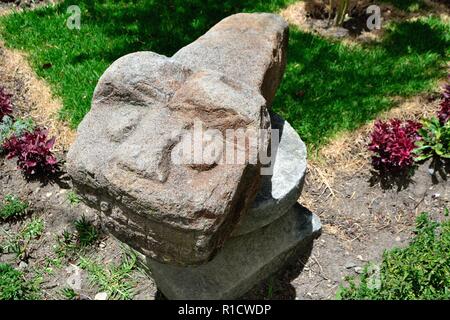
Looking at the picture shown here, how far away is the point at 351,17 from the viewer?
20.1ft

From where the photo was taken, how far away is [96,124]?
288cm

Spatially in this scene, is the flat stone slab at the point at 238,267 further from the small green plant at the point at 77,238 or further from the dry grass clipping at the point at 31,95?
the dry grass clipping at the point at 31,95

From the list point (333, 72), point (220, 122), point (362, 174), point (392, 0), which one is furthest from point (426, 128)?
point (220, 122)

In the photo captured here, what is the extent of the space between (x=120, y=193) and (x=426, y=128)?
3142mm

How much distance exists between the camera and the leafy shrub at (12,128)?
4.91 meters

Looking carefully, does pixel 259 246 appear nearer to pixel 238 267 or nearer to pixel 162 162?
pixel 238 267

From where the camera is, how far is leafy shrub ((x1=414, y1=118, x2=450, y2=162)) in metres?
4.57

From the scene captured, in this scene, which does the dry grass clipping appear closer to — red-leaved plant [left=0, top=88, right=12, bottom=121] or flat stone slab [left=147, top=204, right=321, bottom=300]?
red-leaved plant [left=0, top=88, right=12, bottom=121]

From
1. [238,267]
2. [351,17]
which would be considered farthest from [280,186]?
[351,17]

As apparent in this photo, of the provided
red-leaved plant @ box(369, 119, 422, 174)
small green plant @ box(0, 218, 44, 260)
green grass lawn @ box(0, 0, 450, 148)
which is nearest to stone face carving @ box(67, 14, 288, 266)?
small green plant @ box(0, 218, 44, 260)

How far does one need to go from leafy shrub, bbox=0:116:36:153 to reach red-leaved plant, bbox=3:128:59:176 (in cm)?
16

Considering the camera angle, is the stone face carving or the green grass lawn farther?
the green grass lawn

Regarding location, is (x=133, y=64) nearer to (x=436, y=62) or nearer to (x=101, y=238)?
(x=101, y=238)

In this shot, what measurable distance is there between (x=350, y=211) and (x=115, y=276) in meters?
1.96
